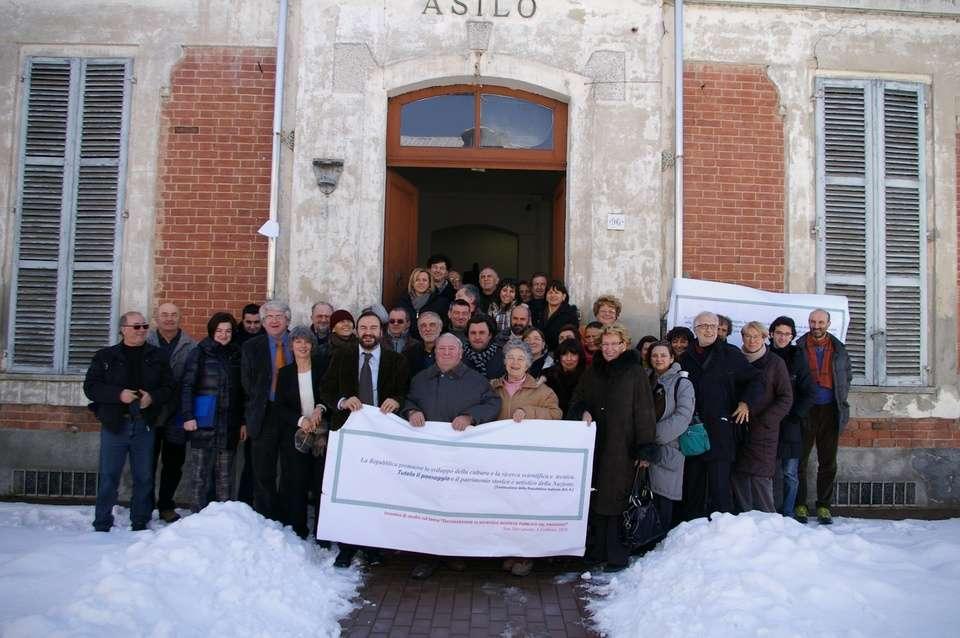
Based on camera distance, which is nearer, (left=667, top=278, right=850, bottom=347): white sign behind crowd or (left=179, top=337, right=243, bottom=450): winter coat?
(left=179, top=337, right=243, bottom=450): winter coat

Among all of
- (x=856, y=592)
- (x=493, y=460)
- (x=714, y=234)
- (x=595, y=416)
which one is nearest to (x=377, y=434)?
(x=493, y=460)

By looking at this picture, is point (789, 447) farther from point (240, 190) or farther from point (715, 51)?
point (240, 190)

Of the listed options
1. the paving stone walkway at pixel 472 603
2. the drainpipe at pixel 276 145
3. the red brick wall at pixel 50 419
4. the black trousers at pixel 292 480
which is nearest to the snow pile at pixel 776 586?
the paving stone walkway at pixel 472 603

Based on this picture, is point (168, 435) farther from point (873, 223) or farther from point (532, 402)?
point (873, 223)

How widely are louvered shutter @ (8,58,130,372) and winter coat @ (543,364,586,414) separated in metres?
4.52

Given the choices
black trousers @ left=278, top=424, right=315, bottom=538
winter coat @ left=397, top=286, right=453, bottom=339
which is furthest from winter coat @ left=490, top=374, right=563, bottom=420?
winter coat @ left=397, top=286, right=453, bottom=339

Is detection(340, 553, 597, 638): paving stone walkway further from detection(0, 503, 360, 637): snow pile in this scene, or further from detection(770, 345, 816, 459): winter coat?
detection(770, 345, 816, 459): winter coat

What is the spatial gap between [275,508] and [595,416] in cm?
249

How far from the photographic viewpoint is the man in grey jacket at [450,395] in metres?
5.14

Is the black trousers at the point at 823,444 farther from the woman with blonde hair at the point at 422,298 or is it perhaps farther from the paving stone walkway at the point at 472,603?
the woman with blonde hair at the point at 422,298

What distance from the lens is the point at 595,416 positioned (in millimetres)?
5242

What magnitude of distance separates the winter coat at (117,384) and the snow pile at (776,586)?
361cm

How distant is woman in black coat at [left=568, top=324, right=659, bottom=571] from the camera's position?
515cm

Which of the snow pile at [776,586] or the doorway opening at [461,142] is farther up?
the doorway opening at [461,142]
